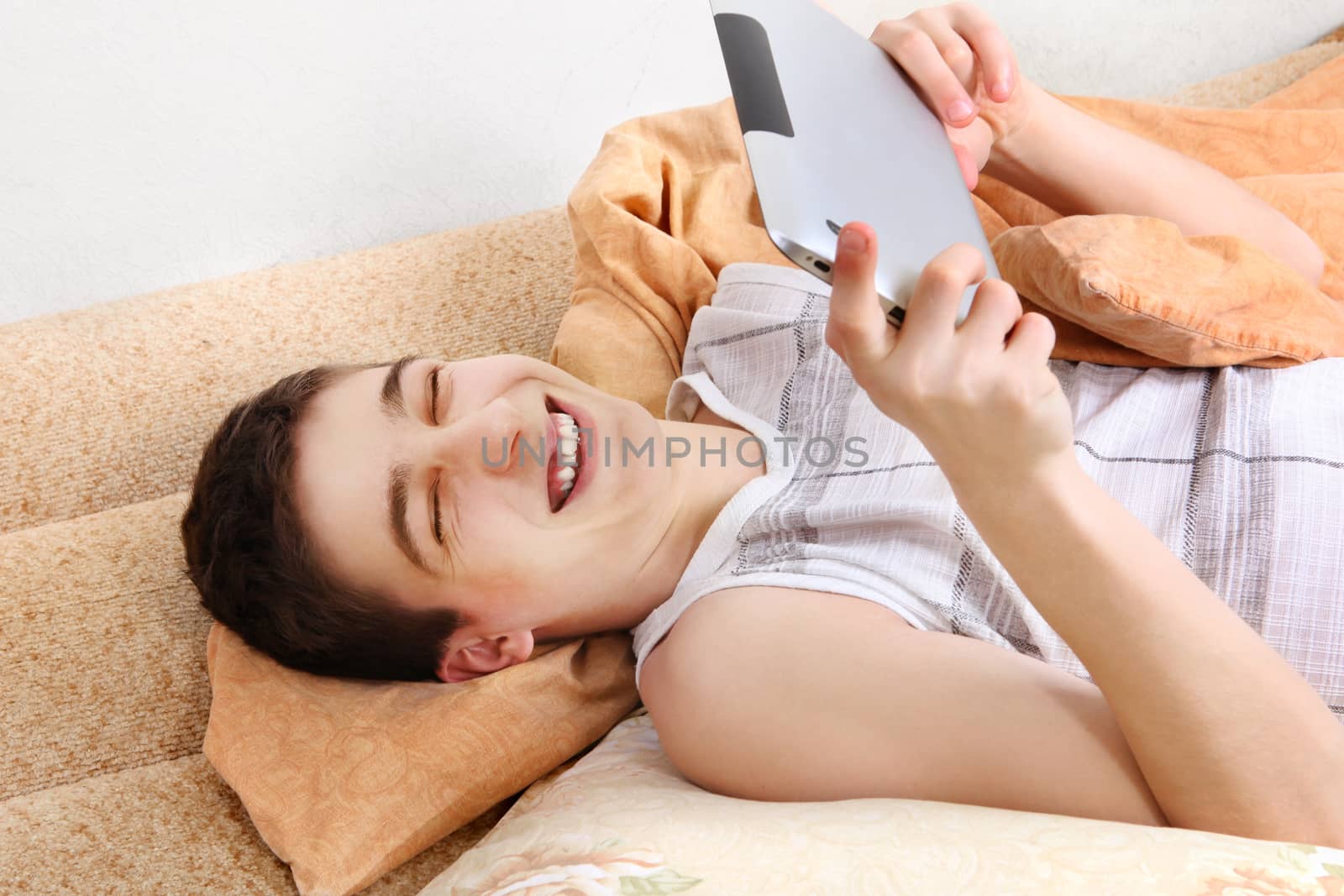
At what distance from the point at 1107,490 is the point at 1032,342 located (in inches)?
14.9

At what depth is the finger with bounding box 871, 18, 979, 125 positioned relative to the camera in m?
0.93

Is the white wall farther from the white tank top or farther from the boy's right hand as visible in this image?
the boy's right hand

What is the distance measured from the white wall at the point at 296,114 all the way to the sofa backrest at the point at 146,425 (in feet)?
0.56

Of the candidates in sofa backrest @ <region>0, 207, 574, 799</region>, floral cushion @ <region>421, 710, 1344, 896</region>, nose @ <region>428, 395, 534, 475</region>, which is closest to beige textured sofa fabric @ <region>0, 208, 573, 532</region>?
sofa backrest @ <region>0, 207, 574, 799</region>

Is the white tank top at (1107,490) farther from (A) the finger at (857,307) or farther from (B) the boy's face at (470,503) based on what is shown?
(A) the finger at (857,307)

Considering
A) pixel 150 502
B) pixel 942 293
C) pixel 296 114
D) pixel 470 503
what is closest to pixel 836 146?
pixel 942 293

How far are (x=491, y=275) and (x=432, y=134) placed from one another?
32 cm

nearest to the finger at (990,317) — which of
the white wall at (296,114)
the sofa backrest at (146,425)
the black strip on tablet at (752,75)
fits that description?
the black strip on tablet at (752,75)

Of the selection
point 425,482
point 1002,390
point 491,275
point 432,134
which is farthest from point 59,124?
point 1002,390

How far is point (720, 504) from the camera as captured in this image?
3.49 feet

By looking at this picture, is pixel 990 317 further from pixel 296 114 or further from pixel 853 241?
pixel 296 114

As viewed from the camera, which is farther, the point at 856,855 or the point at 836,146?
the point at 836,146

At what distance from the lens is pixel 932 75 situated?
933 mm

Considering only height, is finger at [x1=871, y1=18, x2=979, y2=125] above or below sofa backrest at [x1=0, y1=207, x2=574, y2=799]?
above
